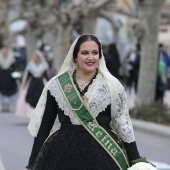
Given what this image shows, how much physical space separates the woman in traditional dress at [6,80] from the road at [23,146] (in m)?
3.95

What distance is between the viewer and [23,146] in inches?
498

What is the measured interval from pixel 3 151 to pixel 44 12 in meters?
22.0

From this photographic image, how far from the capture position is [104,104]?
5.36 m

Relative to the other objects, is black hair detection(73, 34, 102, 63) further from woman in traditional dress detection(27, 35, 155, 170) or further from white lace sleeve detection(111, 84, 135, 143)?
white lace sleeve detection(111, 84, 135, 143)

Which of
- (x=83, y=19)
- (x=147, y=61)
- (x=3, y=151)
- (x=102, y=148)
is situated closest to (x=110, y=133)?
(x=102, y=148)

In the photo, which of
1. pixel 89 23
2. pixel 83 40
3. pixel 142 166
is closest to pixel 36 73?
pixel 89 23

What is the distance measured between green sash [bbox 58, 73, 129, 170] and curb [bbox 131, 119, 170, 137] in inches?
347

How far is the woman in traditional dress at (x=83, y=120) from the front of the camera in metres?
5.27

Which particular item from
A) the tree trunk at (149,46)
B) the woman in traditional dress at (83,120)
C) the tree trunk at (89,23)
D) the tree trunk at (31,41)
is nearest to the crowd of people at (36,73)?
the tree trunk at (149,46)

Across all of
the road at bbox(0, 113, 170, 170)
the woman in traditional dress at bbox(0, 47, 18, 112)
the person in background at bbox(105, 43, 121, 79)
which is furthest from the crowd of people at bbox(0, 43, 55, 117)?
the person in background at bbox(105, 43, 121, 79)

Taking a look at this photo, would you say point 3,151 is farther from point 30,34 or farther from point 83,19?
point 30,34

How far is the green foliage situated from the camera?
1596cm

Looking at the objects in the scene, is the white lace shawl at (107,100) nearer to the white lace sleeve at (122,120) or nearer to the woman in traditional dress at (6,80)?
the white lace sleeve at (122,120)

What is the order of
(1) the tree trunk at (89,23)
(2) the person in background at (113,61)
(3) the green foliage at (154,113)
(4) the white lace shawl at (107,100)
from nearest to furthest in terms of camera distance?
(4) the white lace shawl at (107,100) < (3) the green foliage at (154,113) < (2) the person in background at (113,61) < (1) the tree trunk at (89,23)
